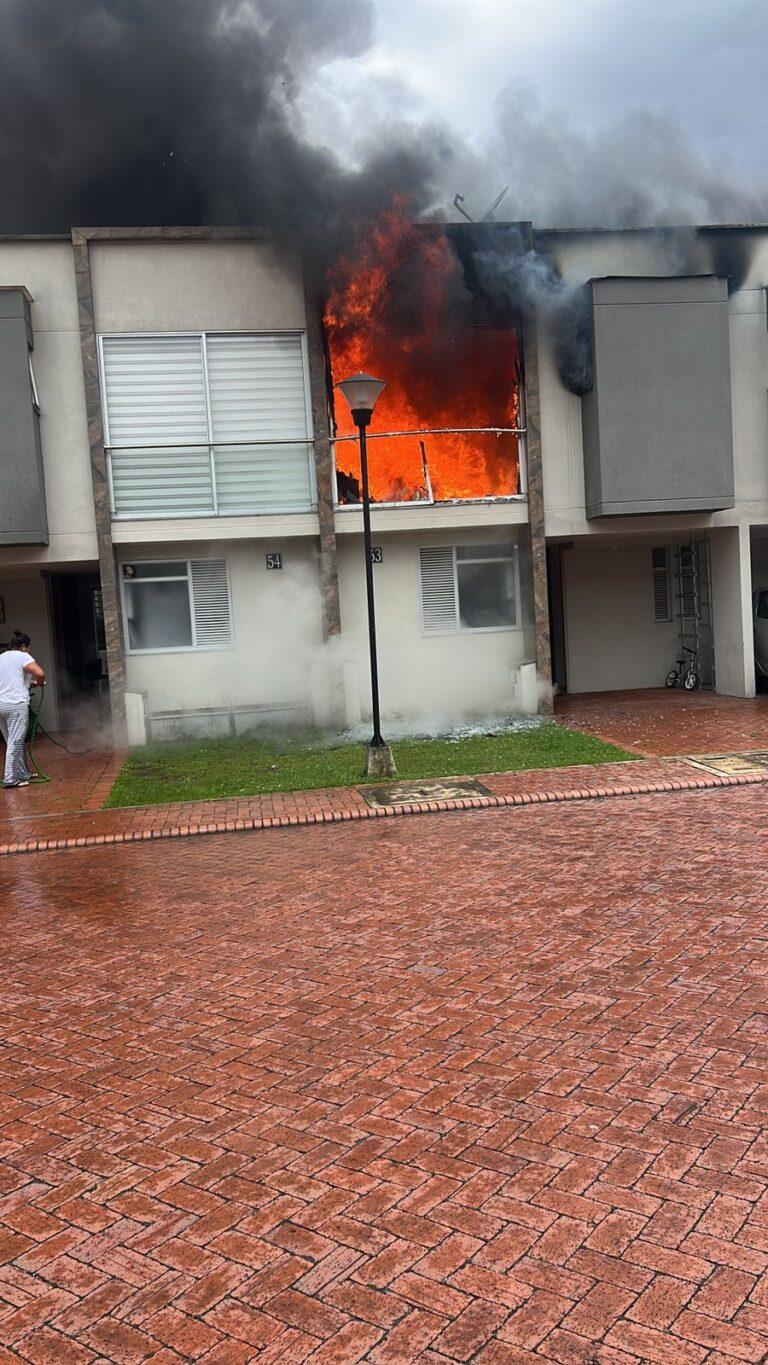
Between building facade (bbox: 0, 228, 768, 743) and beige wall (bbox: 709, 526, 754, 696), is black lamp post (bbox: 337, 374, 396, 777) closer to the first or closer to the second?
building facade (bbox: 0, 228, 768, 743)

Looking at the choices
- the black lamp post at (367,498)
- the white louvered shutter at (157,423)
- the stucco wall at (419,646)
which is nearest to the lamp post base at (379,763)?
the black lamp post at (367,498)

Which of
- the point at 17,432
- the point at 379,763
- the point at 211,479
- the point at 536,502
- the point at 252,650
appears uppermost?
the point at 17,432

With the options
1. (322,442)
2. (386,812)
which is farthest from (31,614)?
(386,812)

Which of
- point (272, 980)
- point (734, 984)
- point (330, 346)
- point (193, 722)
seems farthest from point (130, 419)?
point (734, 984)

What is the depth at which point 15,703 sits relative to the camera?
38.1ft

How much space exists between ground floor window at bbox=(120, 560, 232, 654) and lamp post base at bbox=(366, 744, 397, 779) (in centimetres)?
475

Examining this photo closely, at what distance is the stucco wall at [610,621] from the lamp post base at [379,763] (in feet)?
24.1

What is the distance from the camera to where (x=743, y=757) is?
10836 millimetres

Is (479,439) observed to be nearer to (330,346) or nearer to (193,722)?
(330,346)

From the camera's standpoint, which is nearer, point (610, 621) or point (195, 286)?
point (195, 286)

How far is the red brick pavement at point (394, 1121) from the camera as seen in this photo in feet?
9.07

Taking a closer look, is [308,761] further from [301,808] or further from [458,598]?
[458,598]

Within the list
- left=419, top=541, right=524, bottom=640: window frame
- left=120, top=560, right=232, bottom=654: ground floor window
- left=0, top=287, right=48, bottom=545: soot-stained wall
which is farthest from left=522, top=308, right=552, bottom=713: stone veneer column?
left=0, top=287, right=48, bottom=545: soot-stained wall

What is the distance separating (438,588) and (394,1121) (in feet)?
39.2
